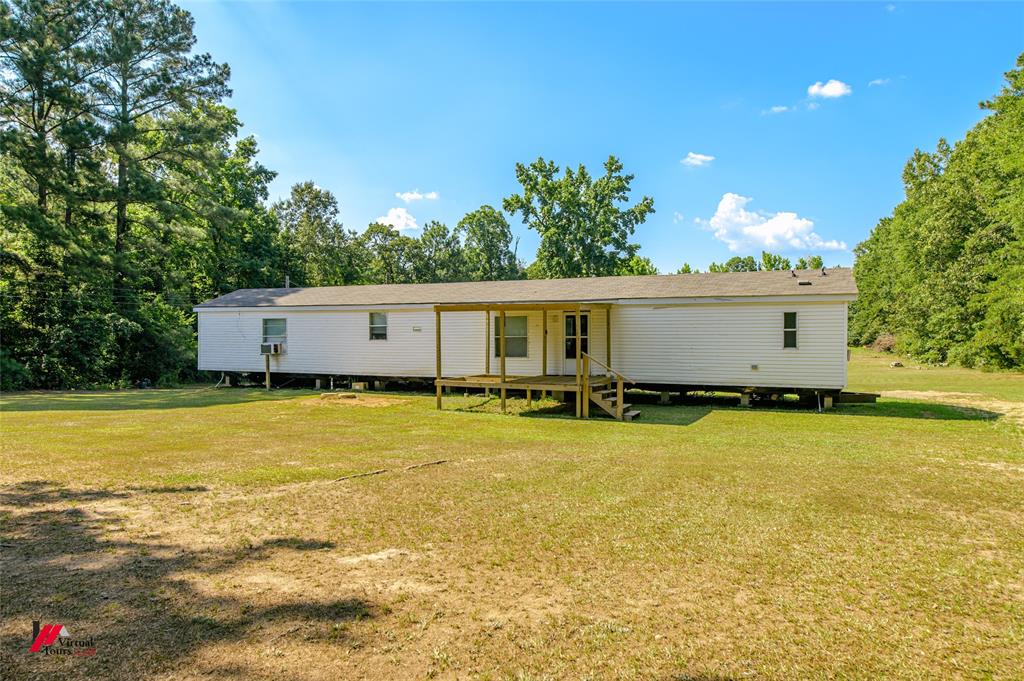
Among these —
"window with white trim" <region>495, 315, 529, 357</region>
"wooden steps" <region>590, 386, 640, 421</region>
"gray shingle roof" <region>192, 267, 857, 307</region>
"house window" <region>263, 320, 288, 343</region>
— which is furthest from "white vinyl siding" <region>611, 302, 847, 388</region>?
"house window" <region>263, 320, 288, 343</region>

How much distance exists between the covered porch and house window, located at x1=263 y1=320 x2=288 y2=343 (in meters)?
7.03

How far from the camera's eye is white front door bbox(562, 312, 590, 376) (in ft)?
54.1

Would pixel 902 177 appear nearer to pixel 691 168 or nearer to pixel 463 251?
pixel 691 168

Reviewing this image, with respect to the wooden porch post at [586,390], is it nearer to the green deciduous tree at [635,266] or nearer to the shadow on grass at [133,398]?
the shadow on grass at [133,398]

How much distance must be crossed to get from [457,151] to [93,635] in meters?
30.4

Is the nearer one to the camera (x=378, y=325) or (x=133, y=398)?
(x=133, y=398)

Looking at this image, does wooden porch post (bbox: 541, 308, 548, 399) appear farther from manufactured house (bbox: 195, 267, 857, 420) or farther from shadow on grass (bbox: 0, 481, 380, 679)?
shadow on grass (bbox: 0, 481, 380, 679)

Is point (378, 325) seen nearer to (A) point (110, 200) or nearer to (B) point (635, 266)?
(A) point (110, 200)

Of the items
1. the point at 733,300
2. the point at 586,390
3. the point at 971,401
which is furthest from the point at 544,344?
the point at 971,401

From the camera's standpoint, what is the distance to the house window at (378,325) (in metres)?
18.6

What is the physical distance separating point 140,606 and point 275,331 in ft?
58.7

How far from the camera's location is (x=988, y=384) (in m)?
21.0

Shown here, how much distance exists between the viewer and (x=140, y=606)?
139 inches

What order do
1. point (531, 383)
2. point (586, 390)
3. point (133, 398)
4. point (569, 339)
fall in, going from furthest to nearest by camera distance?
point (133, 398) → point (569, 339) → point (531, 383) → point (586, 390)
